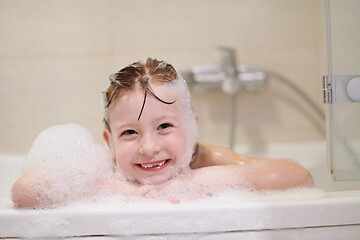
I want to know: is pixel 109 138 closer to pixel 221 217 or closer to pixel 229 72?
pixel 221 217

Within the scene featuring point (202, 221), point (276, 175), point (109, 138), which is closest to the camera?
point (202, 221)

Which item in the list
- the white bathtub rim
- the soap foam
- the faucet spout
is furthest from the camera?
the faucet spout

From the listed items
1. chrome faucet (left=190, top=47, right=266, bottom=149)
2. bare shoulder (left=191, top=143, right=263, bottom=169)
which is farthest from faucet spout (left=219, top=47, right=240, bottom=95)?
bare shoulder (left=191, top=143, right=263, bottom=169)

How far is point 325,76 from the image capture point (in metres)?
0.89

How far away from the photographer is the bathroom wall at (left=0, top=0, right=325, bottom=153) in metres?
1.62

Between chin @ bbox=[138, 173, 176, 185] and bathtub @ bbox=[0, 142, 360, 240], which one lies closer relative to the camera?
bathtub @ bbox=[0, 142, 360, 240]

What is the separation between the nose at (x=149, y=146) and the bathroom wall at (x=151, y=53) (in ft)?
2.31

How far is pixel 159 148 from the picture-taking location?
95cm

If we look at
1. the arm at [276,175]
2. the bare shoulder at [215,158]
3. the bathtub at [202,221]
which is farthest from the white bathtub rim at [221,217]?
the bare shoulder at [215,158]

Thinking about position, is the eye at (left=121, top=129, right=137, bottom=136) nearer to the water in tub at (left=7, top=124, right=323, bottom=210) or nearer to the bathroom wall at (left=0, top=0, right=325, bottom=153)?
the water in tub at (left=7, top=124, right=323, bottom=210)

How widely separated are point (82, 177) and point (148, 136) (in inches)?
6.6

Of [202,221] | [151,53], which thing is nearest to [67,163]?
[202,221]

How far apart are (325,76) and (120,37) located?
948mm

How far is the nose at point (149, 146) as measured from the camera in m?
0.93
